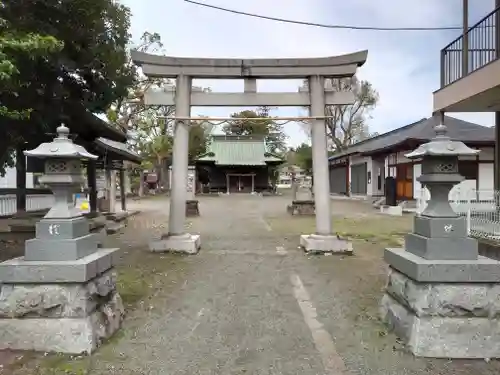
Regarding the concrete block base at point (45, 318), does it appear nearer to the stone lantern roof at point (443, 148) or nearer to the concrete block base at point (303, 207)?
the stone lantern roof at point (443, 148)

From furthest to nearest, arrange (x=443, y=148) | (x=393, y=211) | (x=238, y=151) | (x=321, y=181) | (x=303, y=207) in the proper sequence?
(x=238, y=151)
(x=393, y=211)
(x=303, y=207)
(x=321, y=181)
(x=443, y=148)

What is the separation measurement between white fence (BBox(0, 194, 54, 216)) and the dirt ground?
5894 millimetres

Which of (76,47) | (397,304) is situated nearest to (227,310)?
(397,304)

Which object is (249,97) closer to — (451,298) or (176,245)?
(176,245)

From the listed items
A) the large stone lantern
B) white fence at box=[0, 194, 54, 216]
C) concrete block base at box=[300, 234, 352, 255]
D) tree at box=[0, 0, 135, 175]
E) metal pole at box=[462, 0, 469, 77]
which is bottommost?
concrete block base at box=[300, 234, 352, 255]

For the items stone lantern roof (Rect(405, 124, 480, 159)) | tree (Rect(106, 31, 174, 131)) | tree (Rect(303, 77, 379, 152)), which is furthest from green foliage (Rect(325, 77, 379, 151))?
stone lantern roof (Rect(405, 124, 480, 159))

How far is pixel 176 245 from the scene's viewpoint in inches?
336

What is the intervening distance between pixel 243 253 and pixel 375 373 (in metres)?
5.51

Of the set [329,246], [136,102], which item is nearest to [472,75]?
[329,246]

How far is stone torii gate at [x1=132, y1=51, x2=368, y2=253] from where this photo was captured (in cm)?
835

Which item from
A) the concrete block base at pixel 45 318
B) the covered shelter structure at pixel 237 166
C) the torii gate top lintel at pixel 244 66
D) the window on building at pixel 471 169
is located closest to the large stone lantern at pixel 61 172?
the concrete block base at pixel 45 318

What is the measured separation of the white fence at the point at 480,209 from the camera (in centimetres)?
803

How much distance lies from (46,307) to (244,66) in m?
6.14

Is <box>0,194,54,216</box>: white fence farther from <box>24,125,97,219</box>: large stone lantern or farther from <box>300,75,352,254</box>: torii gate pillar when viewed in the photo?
<box>24,125,97,219</box>: large stone lantern
